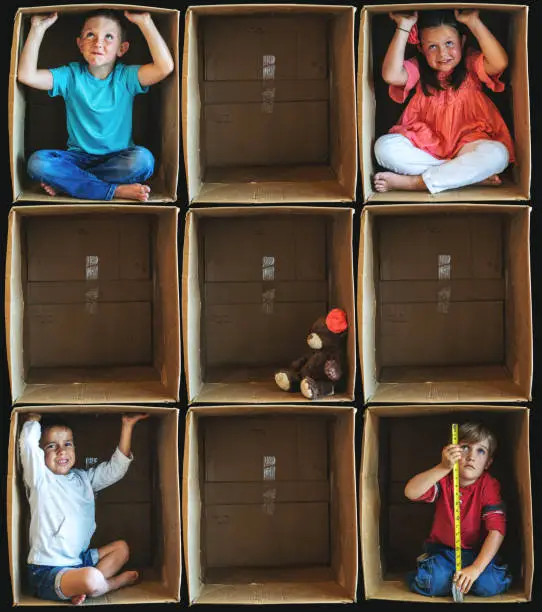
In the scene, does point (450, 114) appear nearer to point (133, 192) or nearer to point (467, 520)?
point (133, 192)

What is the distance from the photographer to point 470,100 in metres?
2.80

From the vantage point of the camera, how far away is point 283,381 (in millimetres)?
2768

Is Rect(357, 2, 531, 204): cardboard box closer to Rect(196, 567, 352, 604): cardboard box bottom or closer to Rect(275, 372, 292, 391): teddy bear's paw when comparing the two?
Rect(275, 372, 292, 391): teddy bear's paw

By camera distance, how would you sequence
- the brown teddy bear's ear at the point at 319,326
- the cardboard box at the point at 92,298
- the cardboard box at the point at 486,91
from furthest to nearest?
the cardboard box at the point at 92,298
the brown teddy bear's ear at the point at 319,326
the cardboard box at the point at 486,91

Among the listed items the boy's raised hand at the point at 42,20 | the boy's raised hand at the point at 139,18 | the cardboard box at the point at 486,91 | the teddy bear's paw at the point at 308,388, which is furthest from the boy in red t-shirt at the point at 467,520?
the boy's raised hand at the point at 42,20

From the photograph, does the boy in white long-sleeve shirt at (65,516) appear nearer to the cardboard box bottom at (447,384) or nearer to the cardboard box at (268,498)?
the cardboard box at (268,498)

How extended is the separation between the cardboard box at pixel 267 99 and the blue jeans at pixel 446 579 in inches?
35.4

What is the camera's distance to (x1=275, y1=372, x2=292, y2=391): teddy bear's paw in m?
2.76

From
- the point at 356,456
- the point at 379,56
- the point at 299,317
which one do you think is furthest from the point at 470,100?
the point at 356,456

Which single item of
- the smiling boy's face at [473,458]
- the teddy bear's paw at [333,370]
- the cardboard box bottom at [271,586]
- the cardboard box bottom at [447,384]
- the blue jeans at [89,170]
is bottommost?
the cardboard box bottom at [271,586]

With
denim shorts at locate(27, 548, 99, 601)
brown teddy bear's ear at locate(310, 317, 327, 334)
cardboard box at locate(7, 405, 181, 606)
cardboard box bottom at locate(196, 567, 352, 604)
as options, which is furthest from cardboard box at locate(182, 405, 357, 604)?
denim shorts at locate(27, 548, 99, 601)

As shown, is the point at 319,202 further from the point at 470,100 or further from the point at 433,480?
the point at 433,480

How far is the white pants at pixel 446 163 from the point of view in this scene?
2.71m

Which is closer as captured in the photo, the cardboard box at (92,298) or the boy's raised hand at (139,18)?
the boy's raised hand at (139,18)
